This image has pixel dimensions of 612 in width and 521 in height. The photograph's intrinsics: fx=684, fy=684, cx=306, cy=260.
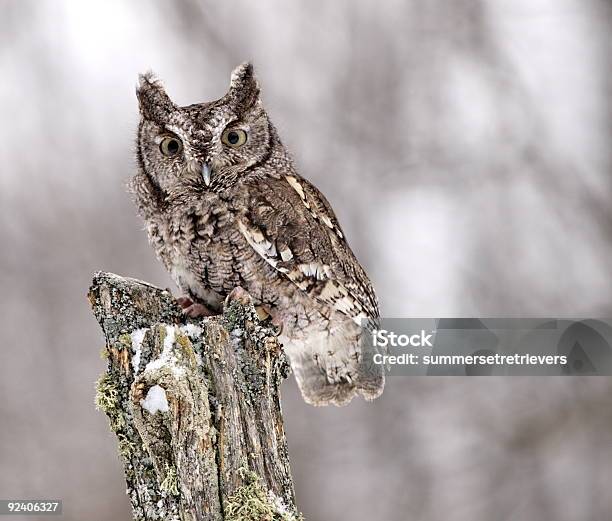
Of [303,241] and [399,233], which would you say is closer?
[303,241]

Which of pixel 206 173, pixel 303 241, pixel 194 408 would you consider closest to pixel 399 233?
pixel 303 241

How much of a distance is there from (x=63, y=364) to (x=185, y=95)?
1.30m

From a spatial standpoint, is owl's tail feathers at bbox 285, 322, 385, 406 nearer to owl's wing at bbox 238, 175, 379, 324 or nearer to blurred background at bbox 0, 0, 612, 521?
owl's wing at bbox 238, 175, 379, 324

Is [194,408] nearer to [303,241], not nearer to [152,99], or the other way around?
[303,241]

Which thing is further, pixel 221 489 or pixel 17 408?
pixel 17 408

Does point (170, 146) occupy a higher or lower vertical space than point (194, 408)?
higher

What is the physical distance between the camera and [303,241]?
6.48 feet

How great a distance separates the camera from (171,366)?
4.43 feet

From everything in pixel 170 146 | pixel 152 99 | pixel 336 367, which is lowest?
pixel 336 367

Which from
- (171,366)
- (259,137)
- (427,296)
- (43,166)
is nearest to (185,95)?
(43,166)

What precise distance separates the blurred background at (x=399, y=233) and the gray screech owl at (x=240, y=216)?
33.5 inches

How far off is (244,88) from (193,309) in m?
0.67

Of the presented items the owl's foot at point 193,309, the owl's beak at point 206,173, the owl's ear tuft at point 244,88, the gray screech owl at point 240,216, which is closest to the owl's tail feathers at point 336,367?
the gray screech owl at point 240,216

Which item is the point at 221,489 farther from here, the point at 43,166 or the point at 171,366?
the point at 43,166
